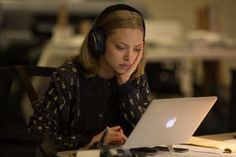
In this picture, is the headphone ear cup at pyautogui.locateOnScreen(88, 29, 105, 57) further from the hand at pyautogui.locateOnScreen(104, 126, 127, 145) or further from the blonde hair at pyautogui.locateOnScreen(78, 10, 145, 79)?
the hand at pyautogui.locateOnScreen(104, 126, 127, 145)

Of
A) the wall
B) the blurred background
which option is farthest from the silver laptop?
the wall

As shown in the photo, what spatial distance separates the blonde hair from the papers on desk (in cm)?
32

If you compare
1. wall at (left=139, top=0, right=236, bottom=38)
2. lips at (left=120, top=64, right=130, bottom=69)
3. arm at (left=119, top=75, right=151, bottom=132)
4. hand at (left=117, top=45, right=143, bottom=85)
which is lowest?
wall at (left=139, top=0, right=236, bottom=38)

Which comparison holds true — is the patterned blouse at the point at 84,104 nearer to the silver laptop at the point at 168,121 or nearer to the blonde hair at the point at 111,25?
the blonde hair at the point at 111,25

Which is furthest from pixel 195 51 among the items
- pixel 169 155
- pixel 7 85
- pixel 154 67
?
pixel 169 155

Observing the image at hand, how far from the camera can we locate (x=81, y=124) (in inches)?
74.0

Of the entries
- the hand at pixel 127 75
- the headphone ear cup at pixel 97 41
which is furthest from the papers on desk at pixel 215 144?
the headphone ear cup at pixel 97 41

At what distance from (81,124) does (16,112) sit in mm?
3407

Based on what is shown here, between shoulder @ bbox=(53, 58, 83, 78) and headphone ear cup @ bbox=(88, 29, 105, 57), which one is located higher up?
headphone ear cup @ bbox=(88, 29, 105, 57)

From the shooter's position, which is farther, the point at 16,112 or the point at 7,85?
the point at 16,112

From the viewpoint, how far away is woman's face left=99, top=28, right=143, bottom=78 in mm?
1778

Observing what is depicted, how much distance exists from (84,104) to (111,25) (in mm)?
279

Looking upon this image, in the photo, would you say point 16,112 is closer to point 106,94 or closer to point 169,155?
point 106,94

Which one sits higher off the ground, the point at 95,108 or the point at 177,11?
the point at 95,108
